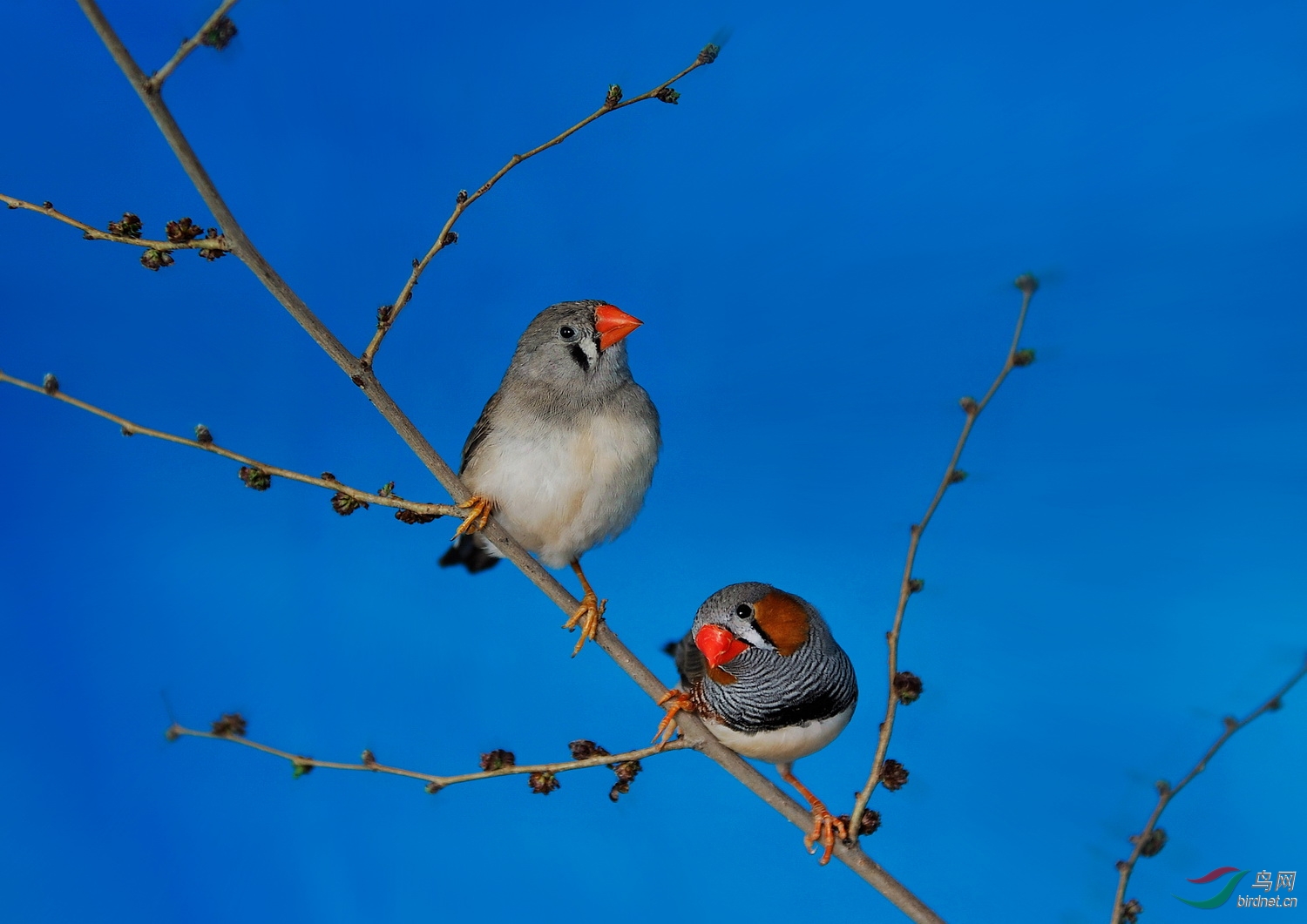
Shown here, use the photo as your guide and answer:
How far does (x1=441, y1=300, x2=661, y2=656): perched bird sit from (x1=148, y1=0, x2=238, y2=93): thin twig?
2.87 ft

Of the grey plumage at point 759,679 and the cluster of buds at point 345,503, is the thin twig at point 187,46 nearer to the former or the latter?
the cluster of buds at point 345,503

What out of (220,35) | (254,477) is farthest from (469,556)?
(220,35)

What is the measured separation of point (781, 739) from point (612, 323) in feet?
2.62

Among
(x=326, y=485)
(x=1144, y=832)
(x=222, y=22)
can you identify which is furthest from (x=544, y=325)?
(x=1144, y=832)

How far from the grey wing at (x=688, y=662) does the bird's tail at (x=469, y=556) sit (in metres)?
0.47

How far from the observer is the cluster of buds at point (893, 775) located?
1.37m

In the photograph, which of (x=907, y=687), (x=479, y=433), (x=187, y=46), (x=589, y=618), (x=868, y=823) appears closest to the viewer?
(x=187, y=46)

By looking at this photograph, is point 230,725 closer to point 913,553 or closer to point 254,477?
point 254,477

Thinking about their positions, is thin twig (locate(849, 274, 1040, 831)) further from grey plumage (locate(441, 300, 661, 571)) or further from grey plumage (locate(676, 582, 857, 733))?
grey plumage (locate(441, 300, 661, 571))

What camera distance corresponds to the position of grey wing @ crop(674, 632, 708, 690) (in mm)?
1822

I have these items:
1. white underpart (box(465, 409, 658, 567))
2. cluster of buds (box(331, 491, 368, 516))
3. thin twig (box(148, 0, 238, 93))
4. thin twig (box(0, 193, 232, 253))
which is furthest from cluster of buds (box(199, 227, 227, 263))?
white underpart (box(465, 409, 658, 567))

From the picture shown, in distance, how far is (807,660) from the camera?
170 cm

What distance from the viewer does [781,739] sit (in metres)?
1.68

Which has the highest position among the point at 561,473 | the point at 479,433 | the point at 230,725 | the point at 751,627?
the point at 479,433
